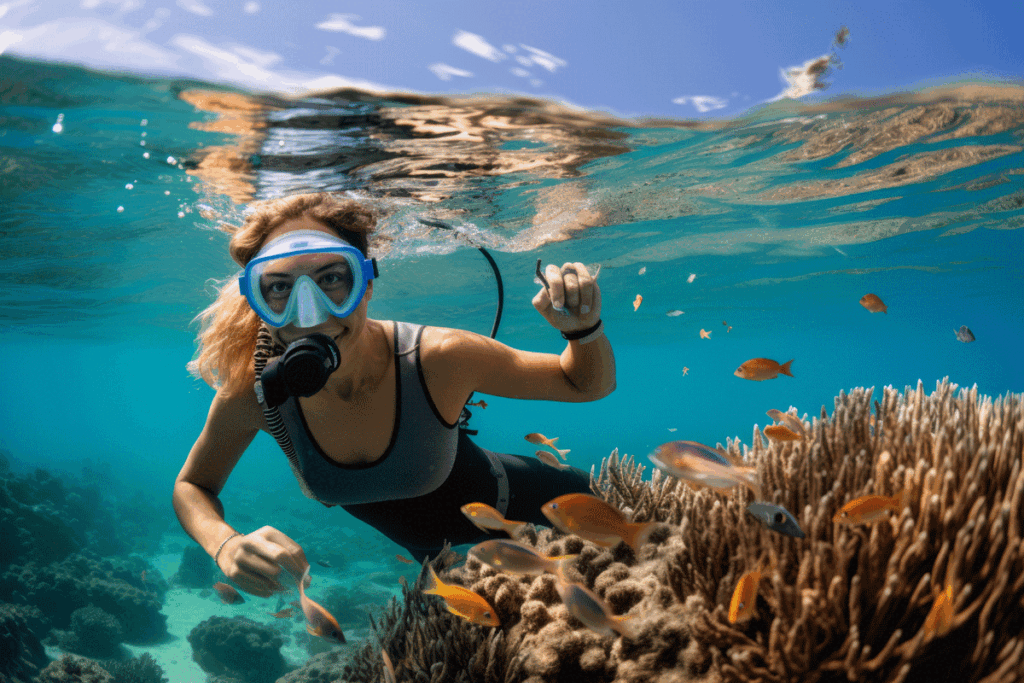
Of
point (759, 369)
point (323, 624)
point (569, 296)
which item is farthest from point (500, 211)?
point (323, 624)

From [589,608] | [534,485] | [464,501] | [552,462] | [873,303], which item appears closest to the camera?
[589,608]

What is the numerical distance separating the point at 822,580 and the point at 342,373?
2737 millimetres

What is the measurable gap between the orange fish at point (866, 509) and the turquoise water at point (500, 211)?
80 cm

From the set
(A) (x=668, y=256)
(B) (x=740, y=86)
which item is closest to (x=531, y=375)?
(B) (x=740, y=86)

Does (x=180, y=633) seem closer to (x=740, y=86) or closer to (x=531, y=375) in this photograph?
(x=531, y=375)

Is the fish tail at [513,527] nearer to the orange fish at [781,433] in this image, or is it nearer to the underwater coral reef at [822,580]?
the underwater coral reef at [822,580]

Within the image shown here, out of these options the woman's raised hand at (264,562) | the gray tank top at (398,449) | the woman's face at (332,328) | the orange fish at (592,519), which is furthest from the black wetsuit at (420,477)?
the orange fish at (592,519)

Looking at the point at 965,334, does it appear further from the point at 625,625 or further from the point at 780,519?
the point at 625,625

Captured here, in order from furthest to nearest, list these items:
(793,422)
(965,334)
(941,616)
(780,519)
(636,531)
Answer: (965,334) < (793,422) < (636,531) < (780,519) < (941,616)

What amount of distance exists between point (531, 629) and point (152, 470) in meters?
55.7

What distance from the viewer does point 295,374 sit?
261 centimetres

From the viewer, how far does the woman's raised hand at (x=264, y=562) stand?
2326 millimetres

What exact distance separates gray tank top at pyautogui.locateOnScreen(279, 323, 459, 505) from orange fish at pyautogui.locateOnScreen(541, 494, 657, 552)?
140 cm

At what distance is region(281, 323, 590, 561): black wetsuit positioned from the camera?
10.8 ft
